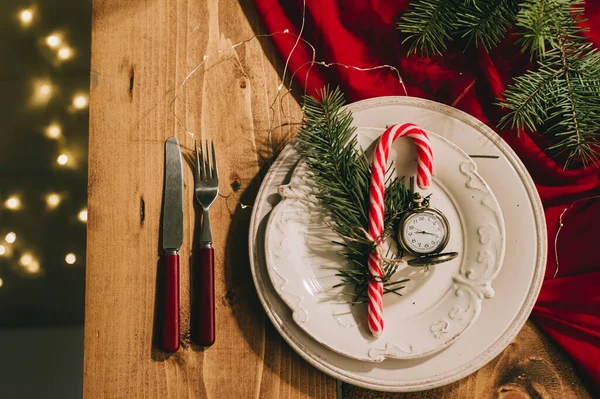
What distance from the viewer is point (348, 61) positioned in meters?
1.03

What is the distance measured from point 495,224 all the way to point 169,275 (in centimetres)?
62

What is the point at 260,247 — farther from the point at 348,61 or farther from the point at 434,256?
the point at 348,61

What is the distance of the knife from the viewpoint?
948mm

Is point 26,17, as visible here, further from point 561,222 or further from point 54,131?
point 561,222

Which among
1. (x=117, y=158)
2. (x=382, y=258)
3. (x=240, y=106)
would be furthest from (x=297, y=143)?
(x=117, y=158)

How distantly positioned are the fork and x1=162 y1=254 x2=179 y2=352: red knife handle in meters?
0.04

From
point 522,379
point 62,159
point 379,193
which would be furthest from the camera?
point 62,159

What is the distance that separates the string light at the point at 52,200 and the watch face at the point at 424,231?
4.00ft

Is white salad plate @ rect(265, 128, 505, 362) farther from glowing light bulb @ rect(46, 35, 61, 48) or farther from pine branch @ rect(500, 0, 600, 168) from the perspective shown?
glowing light bulb @ rect(46, 35, 61, 48)

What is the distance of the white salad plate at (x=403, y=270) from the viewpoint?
2.97ft

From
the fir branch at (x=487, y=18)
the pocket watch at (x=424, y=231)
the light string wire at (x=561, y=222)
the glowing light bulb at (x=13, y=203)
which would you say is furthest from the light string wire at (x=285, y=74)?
the glowing light bulb at (x=13, y=203)

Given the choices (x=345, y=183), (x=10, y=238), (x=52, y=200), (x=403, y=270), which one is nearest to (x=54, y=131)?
(x=52, y=200)

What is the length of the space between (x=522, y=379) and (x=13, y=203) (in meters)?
1.54

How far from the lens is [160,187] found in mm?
1009
